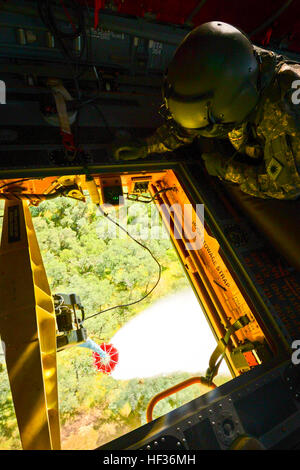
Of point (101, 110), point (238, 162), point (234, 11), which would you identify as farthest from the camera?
point (234, 11)

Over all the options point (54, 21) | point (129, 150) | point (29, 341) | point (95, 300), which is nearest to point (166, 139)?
point (129, 150)

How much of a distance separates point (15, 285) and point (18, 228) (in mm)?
595

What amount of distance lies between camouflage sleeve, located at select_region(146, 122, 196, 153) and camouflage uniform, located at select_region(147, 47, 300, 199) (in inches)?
3.6

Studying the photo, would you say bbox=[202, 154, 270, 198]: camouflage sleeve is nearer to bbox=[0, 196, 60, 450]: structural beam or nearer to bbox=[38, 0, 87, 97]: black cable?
bbox=[38, 0, 87, 97]: black cable

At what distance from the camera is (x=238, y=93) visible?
1653mm

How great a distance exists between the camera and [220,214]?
7.33 feet

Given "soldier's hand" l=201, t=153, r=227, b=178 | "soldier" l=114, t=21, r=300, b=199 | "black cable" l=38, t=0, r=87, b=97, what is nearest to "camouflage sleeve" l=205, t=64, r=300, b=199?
"soldier" l=114, t=21, r=300, b=199

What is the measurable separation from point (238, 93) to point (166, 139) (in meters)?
0.76

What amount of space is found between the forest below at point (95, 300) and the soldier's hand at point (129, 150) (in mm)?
3882

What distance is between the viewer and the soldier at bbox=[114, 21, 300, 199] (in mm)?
1610

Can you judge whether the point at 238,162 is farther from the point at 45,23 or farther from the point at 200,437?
the point at 45,23

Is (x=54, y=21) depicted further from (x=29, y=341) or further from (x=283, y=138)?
(x=29, y=341)

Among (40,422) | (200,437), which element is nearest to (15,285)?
(40,422)
